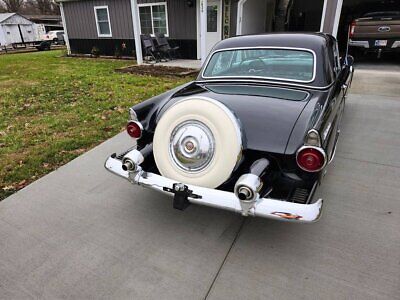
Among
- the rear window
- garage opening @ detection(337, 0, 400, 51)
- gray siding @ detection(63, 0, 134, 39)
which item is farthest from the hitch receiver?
gray siding @ detection(63, 0, 134, 39)

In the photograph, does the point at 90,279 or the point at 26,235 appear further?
the point at 26,235

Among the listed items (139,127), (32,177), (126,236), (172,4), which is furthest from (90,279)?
(172,4)

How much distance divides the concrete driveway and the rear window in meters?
1.30

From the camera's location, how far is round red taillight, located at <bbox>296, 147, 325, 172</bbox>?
6.71ft

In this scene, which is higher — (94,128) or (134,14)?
(134,14)

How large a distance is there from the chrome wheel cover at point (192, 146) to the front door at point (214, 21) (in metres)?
9.90

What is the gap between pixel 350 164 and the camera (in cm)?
357

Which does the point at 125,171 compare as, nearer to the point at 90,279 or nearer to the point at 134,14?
the point at 90,279

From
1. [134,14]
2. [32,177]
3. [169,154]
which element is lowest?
[32,177]

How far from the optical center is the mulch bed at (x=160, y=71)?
9133 mm

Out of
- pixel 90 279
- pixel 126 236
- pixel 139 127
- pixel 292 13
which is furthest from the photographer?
pixel 292 13

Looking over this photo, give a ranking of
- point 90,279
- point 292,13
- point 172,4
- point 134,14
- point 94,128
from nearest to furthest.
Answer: point 90,279
point 94,128
point 134,14
point 172,4
point 292,13

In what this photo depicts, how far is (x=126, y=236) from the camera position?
8.19 feet

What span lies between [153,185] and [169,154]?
0.29 meters
